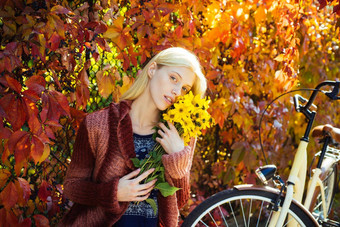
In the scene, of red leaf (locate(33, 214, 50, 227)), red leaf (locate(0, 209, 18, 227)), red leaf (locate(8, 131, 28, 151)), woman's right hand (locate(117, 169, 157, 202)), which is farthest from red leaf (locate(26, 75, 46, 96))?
red leaf (locate(33, 214, 50, 227))

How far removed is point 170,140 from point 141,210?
31 centimetres

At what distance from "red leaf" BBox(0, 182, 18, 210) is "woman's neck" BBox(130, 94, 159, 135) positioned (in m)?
0.56

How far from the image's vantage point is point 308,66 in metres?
4.57

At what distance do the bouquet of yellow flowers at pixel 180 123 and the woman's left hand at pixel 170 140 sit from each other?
3 cm

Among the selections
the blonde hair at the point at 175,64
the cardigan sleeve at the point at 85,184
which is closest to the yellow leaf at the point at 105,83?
the blonde hair at the point at 175,64

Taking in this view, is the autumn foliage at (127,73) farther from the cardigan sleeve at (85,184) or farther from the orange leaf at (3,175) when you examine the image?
the cardigan sleeve at (85,184)

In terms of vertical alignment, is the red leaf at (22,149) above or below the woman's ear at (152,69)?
below

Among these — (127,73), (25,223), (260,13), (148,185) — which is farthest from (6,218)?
(260,13)

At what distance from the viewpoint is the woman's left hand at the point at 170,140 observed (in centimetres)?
200

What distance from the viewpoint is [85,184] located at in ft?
6.51

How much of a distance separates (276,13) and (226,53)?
42 centimetres

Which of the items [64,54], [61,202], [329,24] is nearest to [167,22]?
[64,54]

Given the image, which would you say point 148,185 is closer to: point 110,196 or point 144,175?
point 144,175

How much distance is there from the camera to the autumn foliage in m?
2.06
